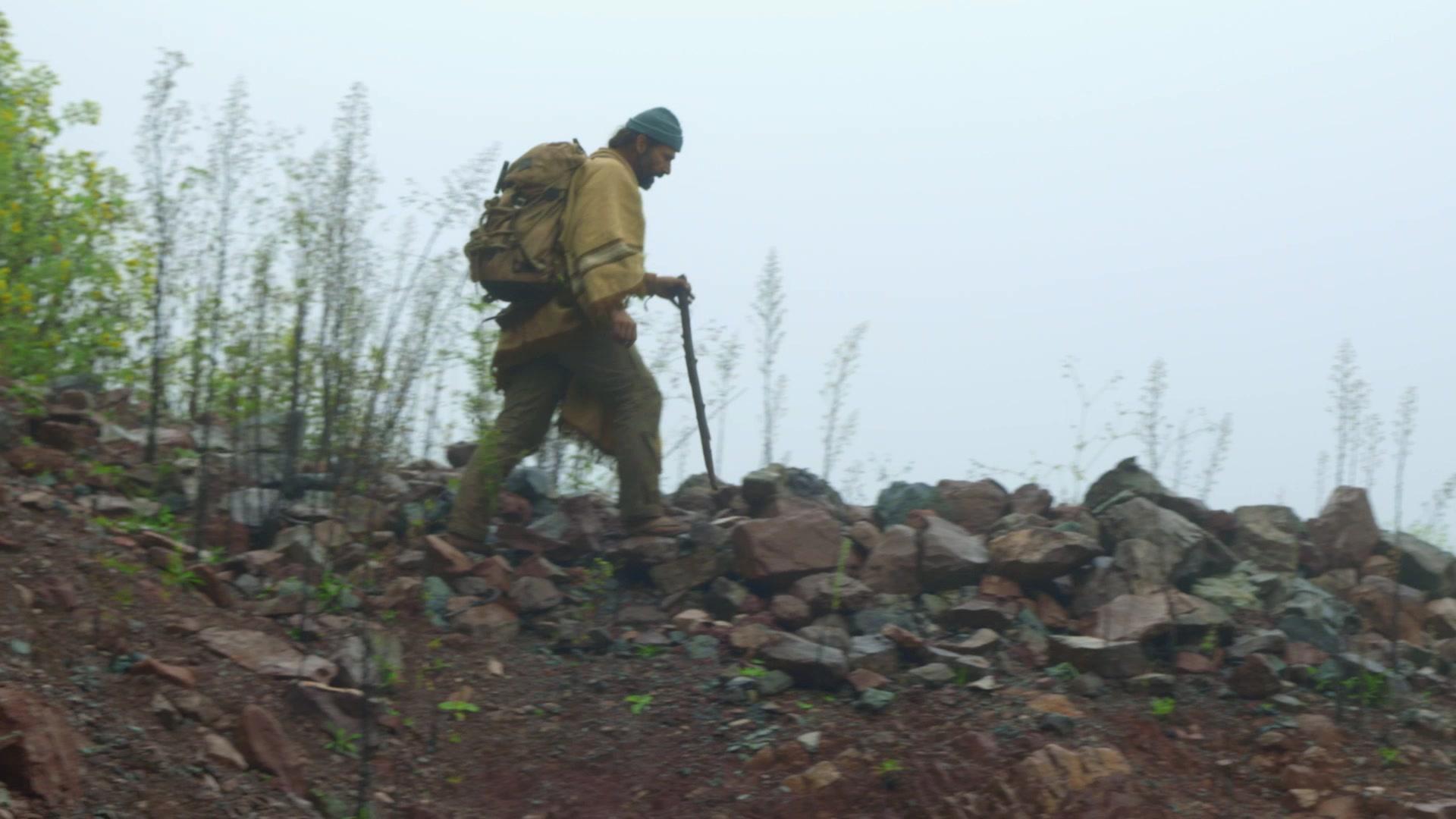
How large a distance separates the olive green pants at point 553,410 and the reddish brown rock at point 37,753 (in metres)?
2.54

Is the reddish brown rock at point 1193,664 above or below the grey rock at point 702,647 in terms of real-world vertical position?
above

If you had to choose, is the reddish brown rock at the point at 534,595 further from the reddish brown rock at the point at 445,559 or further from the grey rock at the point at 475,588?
the reddish brown rock at the point at 445,559

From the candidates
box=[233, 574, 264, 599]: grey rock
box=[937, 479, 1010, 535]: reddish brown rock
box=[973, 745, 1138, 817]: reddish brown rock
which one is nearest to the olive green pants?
box=[233, 574, 264, 599]: grey rock

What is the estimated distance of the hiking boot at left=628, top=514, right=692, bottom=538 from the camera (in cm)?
619

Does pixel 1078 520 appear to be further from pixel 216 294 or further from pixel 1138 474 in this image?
pixel 216 294

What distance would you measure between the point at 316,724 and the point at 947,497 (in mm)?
3376

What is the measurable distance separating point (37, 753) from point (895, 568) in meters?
3.51

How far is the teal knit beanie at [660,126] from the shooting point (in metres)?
6.03

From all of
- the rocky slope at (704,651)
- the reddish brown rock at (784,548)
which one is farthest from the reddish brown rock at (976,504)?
the reddish brown rock at (784,548)

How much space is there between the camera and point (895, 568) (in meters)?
5.99

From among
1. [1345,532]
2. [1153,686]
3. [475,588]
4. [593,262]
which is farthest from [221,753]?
[1345,532]

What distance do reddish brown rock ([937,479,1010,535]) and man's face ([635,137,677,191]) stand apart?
6.81ft

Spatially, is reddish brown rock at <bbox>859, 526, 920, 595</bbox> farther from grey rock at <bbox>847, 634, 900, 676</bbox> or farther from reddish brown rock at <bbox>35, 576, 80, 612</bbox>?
reddish brown rock at <bbox>35, 576, 80, 612</bbox>

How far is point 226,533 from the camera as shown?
18.6 feet
